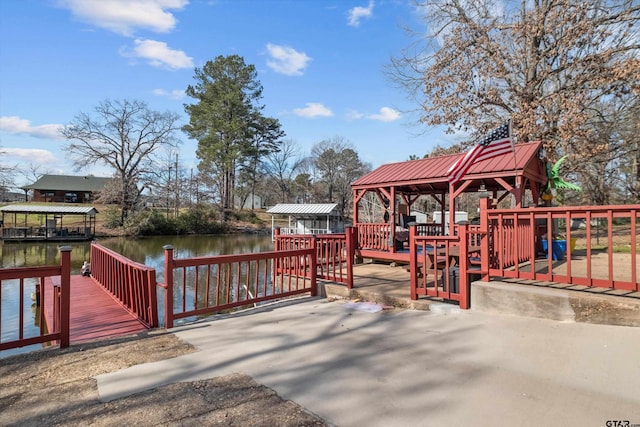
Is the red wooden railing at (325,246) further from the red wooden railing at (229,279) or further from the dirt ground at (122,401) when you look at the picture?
the dirt ground at (122,401)

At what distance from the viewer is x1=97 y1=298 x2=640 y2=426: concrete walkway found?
2393 mm

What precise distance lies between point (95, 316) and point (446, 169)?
825 centimetres

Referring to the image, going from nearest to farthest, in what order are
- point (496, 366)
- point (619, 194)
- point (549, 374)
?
point (549, 374), point (496, 366), point (619, 194)

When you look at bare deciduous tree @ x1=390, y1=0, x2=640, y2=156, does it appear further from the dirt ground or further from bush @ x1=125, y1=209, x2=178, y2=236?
bush @ x1=125, y1=209, x2=178, y2=236

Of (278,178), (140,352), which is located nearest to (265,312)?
(140,352)

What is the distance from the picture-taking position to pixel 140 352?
3611 millimetres

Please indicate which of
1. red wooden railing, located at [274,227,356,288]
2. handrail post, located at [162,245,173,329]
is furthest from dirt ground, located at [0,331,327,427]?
red wooden railing, located at [274,227,356,288]

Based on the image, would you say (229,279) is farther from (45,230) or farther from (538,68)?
(45,230)

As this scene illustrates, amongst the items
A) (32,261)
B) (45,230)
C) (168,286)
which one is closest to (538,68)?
(168,286)

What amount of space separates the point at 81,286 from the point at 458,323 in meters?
7.83

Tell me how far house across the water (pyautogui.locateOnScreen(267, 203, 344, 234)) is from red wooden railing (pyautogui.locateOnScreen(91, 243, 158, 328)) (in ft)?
73.0

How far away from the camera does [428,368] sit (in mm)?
3092

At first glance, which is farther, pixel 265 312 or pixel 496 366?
pixel 265 312

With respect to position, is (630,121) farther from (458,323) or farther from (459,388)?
(459,388)
